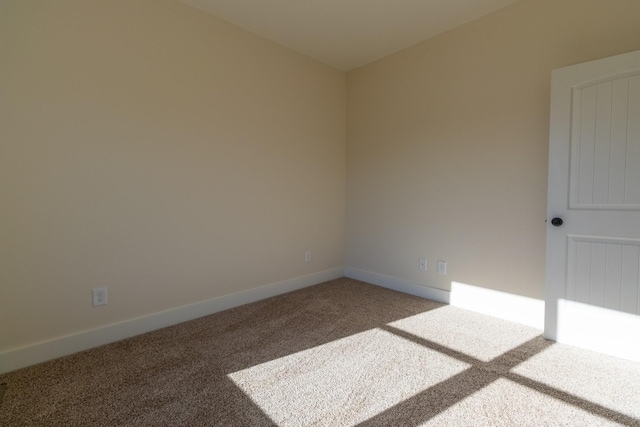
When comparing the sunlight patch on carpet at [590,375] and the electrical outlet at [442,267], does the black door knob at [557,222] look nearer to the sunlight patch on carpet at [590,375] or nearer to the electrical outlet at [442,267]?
the sunlight patch on carpet at [590,375]

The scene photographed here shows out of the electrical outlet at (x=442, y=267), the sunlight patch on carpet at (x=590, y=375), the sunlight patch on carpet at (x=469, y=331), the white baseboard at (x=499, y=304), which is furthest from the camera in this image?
the electrical outlet at (x=442, y=267)

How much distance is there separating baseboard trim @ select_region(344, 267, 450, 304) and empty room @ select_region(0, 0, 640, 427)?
23 millimetres

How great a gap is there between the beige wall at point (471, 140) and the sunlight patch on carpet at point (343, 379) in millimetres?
1183

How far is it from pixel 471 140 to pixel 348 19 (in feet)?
5.04

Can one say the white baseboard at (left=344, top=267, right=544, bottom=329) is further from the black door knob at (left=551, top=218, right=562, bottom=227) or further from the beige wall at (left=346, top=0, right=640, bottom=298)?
the black door knob at (left=551, top=218, right=562, bottom=227)

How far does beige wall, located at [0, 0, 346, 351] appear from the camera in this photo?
190 cm

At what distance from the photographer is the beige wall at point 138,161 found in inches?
75.0

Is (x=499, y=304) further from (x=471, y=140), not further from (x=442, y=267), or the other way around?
(x=471, y=140)

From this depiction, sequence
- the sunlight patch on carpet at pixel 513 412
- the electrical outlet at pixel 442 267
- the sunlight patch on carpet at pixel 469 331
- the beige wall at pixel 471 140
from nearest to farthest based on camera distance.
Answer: the sunlight patch on carpet at pixel 513 412, the sunlight patch on carpet at pixel 469 331, the beige wall at pixel 471 140, the electrical outlet at pixel 442 267

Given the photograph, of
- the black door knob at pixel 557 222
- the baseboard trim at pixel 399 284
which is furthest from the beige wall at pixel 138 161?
the black door knob at pixel 557 222

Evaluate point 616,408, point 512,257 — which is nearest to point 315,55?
point 512,257

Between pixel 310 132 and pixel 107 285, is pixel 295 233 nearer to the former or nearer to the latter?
pixel 310 132

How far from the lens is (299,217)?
349 centimetres

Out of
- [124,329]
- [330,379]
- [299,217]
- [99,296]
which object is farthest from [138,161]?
[330,379]
